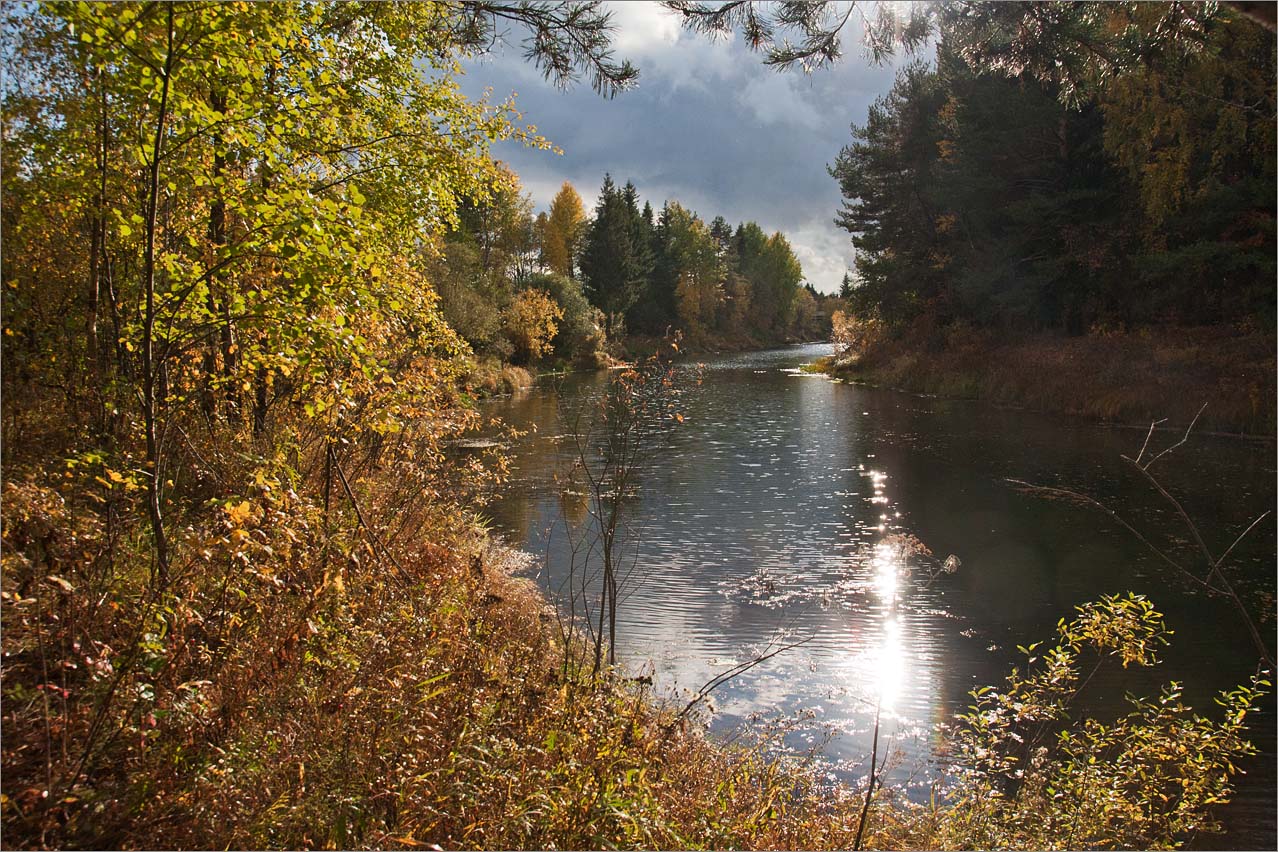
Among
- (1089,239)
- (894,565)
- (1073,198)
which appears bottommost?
(894,565)

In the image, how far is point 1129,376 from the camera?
21.9 meters

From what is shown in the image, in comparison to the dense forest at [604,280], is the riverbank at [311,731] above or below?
below

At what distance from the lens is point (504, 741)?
408 centimetres

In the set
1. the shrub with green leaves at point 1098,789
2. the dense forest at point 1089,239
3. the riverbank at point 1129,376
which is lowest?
the shrub with green leaves at point 1098,789

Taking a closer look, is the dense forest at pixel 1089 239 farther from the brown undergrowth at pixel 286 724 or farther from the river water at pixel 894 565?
the brown undergrowth at pixel 286 724

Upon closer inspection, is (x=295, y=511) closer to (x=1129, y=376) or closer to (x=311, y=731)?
(x=311, y=731)

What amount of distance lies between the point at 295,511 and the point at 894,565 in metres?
8.21

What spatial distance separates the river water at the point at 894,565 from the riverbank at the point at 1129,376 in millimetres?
1224

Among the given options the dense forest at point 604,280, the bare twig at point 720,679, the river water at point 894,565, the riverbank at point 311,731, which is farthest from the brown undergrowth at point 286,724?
the dense forest at point 604,280

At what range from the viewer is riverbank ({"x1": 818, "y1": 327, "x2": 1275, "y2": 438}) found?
1850 centimetres

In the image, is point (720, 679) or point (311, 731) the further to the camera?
point (720, 679)

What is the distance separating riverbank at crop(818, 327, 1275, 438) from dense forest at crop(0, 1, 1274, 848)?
549 inches

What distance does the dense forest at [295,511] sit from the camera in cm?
356

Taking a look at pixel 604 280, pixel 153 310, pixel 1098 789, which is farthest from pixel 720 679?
pixel 604 280
